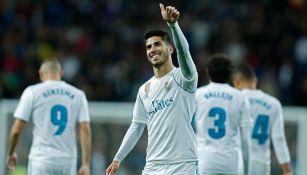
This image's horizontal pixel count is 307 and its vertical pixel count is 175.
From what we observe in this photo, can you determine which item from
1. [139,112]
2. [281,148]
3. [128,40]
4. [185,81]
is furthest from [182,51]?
[128,40]

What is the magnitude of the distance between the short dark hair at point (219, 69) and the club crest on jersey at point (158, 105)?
82.5 inches

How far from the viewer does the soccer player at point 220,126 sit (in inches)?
463

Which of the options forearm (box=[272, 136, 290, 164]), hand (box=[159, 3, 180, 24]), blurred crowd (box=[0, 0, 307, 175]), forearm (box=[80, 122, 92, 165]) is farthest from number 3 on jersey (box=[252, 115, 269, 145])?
blurred crowd (box=[0, 0, 307, 175])

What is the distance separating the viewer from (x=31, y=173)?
12375mm

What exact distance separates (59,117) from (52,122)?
0.32 feet

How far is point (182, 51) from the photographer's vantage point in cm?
937

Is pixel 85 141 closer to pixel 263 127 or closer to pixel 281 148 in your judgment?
pixel 263 127

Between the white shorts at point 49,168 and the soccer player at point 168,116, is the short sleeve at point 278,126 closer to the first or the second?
the white shorts at point 49,168

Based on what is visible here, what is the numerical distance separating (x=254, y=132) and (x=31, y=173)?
259 cm

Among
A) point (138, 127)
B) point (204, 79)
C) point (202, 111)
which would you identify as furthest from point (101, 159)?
point (138, 127)

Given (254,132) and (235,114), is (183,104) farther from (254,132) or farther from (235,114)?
(254,132)

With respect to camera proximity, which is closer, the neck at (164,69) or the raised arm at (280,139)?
the neck at (164,69)

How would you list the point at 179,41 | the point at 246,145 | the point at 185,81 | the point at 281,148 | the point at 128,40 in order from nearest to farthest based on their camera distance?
1. the point at 179,41
2. the point at 185,81
3. the point at 246,145
4. the point at 281,148
5. the point at 128,40

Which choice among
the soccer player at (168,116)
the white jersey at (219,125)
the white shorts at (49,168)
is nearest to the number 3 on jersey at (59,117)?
the white shorts at (49,168)
